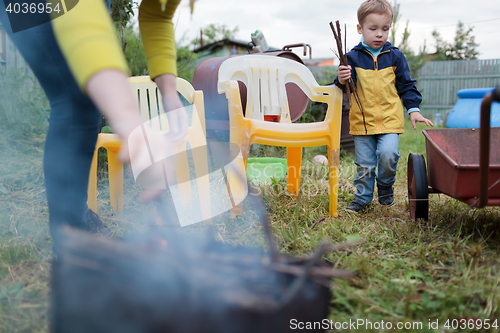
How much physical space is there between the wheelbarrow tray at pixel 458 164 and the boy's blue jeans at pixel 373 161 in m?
0.28

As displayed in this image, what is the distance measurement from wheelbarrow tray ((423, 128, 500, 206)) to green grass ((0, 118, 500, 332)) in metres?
0.21

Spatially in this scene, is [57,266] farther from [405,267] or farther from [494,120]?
[494,120]

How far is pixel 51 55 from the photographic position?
3.31ft

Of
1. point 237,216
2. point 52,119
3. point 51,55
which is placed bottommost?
point 237,216

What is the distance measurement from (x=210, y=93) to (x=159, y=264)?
9.41 feet

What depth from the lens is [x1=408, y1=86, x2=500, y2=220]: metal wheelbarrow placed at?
3.93 feet

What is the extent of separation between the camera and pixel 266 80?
98.2 inches

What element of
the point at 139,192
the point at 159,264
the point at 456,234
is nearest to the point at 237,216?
the point at 139,192

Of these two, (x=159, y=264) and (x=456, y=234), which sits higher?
(x=159, y=264)

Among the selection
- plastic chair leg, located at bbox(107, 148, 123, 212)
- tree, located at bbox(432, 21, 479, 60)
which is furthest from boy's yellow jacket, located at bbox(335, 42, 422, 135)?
tree, located at bbox(432, 21, 479, 60)

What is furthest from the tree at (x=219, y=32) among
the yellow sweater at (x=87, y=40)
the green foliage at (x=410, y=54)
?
→ the yellow sweater at (x=87, y=40)

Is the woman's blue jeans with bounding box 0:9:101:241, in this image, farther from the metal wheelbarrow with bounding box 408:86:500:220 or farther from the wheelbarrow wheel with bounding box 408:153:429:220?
the wheelbarrow wheel with bounding box 408:153:429:220

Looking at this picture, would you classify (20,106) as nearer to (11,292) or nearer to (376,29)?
(11,292)

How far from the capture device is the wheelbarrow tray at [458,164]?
1368 mm
